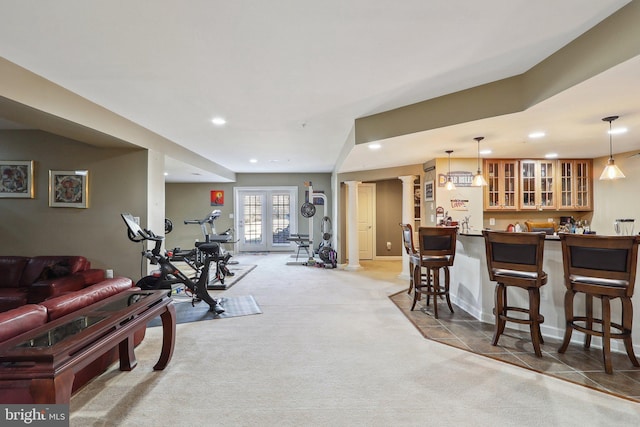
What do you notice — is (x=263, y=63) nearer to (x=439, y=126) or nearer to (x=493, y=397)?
(x=439, y=126)

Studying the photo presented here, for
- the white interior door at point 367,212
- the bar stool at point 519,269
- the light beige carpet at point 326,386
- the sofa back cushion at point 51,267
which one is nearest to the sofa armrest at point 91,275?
the sofa back cushion at point 51,267

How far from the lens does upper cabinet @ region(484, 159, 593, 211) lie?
5.20 metres

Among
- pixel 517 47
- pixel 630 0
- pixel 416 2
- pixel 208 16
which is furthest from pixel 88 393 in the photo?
pixel 630 0

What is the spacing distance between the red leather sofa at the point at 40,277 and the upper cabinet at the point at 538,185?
20.3 feet

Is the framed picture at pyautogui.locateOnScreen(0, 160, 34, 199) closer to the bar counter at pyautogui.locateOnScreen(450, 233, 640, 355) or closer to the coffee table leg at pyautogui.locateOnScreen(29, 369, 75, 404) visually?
the coffee table leg at pyautogui.locateOnScreen(29, 369, 75, 404)

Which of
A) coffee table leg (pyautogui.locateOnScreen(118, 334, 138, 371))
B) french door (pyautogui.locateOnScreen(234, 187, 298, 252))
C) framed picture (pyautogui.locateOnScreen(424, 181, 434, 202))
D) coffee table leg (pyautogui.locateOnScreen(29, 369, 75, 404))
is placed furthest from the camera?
french door (pyautogui.locateOnScreen(234, 187, 298, 252))

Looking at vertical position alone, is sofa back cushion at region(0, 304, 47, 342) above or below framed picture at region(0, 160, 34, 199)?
below

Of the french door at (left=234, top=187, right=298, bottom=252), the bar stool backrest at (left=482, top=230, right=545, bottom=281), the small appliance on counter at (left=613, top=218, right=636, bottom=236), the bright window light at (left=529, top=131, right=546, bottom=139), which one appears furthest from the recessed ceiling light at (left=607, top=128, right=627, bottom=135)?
the french door at (left=234, top=187, right=298, bottom=252)

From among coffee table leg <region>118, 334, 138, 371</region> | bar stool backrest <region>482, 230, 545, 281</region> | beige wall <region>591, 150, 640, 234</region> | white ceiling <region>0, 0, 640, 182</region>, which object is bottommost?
coffee table leg <region>118, 334, 138, 371</region>

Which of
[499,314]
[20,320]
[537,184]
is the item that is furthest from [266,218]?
[20,320]

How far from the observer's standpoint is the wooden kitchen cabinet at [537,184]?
5.21 m

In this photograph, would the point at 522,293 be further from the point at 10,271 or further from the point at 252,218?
the point at 252,218

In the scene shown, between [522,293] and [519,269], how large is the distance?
2.05ft

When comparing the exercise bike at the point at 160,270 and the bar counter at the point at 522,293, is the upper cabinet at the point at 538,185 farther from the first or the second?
the exercise bike at the point at 160,270
